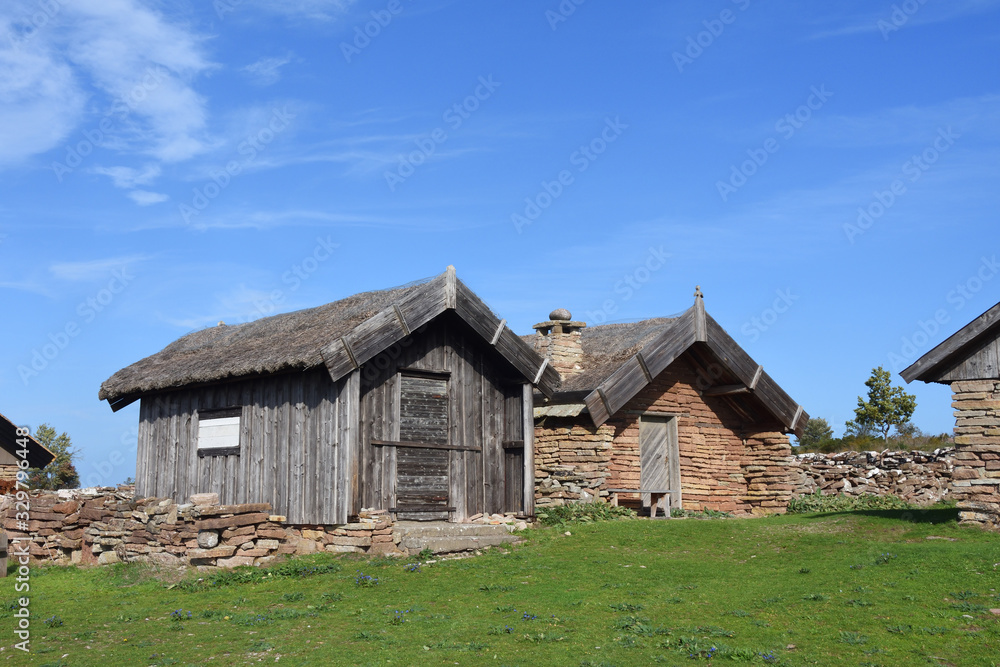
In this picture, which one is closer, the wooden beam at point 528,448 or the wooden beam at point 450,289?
the wooden beam at point 450,289

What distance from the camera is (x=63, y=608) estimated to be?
12.8 metres

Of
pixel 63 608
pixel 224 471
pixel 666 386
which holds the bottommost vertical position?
pixel 63 608

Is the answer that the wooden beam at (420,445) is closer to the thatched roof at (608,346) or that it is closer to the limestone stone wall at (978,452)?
the thatched roof at (608,346)

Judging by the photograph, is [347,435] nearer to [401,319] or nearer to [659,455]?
[401,319]

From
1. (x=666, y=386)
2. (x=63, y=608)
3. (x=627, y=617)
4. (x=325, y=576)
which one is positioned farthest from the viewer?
(x=666, y=386)

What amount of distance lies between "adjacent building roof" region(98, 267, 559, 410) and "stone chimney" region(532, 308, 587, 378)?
313cm

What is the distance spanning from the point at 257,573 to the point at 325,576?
A: 1.06m

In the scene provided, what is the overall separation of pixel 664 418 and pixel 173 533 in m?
12.1

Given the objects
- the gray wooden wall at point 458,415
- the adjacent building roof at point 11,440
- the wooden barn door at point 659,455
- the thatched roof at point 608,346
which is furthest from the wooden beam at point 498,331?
the adjacent building roof at point 11,440

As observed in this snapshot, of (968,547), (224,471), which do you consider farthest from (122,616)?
(968,547)

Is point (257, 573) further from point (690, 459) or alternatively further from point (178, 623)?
point (690, 459)

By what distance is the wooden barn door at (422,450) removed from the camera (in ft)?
56.9

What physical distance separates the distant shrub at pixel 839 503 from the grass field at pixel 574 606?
544 cm

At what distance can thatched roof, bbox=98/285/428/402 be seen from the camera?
1628 cm
